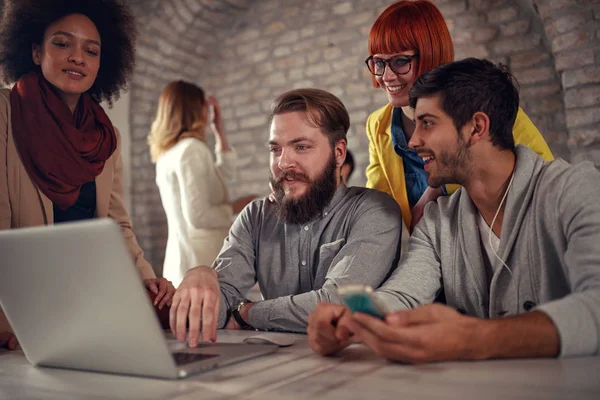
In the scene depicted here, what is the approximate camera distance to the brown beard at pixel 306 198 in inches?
75.7

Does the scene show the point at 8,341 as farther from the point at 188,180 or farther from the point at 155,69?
the point at 155,69

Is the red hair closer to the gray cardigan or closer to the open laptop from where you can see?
the gray cardigan

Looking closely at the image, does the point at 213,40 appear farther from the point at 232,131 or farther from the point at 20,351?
the point at 20,351

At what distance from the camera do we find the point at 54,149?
1848 mm

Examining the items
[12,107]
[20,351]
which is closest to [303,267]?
[20,351]

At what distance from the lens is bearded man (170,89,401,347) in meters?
1.79

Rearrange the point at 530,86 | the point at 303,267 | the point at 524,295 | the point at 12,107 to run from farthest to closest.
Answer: the point at 530,86
the point at 303,267
the point at 12,107
the point at 524,295

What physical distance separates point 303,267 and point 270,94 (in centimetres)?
340

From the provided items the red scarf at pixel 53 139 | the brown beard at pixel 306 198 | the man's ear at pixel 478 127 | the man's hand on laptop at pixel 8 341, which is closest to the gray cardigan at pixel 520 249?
the man's ear at pixel 478 127

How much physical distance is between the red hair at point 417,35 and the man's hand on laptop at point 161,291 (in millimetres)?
1135

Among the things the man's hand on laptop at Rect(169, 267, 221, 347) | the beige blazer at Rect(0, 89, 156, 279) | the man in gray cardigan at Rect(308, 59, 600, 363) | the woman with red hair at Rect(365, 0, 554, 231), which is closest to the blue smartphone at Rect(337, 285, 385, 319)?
the man in gray cardigan at Rect(308, 59, 600, 363)

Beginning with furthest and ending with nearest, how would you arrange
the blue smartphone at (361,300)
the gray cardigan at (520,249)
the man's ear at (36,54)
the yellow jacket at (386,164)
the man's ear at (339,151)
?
the yellow jacket at (386,164)
the man's ear at (339,151)
the man's ear at (36,54)
the gray cardigan at (520,249)
the blue smartphone at (361,300)

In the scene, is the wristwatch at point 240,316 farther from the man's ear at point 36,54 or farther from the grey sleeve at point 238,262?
the man's ear at point 36,54

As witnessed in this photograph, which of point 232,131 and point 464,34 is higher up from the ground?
point 464,34
